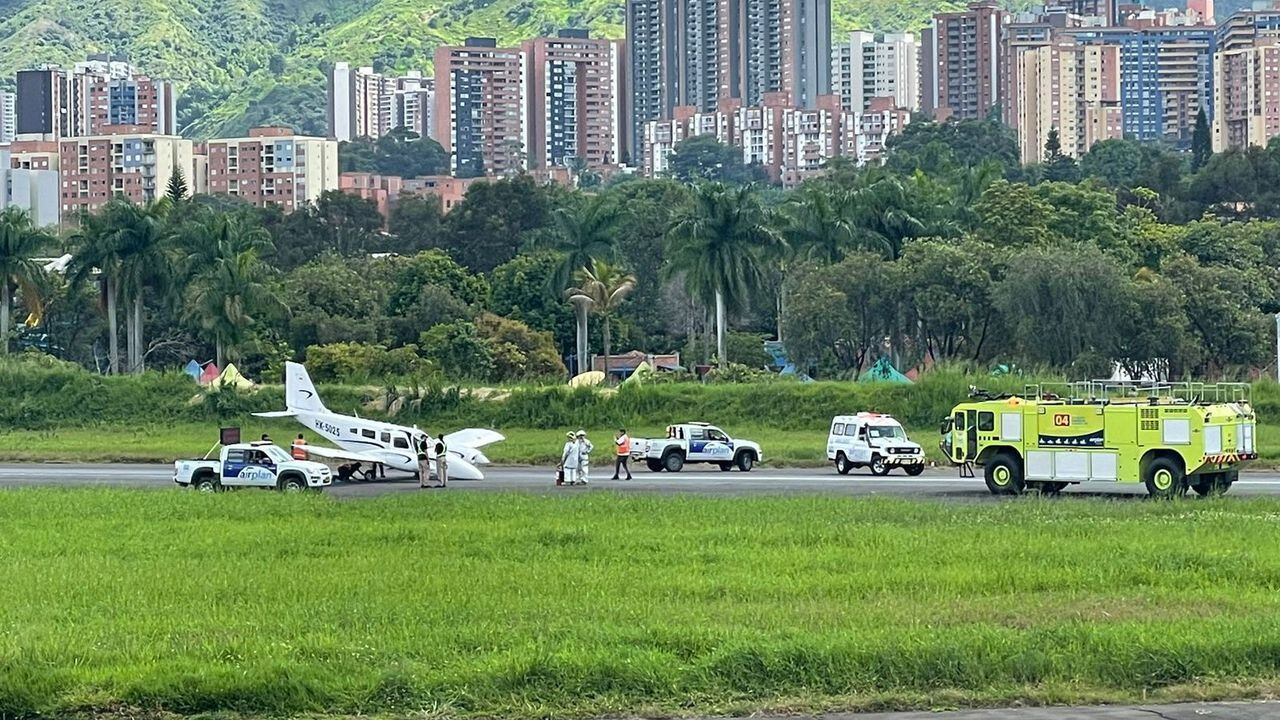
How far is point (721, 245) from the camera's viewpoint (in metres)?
85.6

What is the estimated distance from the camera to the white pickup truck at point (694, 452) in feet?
160

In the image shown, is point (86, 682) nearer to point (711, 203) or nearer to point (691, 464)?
point (691, 464)

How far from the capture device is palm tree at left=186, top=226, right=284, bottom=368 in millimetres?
86250

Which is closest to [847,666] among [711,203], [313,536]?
[313,536]

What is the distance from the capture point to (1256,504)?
111ft

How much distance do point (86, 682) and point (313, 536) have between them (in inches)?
458

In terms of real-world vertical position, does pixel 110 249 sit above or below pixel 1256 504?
above

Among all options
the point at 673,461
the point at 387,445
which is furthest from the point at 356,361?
the point at 387,445

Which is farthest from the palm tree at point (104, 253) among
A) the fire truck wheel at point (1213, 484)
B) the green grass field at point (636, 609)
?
the fire truck wheel at point (1213, 484)

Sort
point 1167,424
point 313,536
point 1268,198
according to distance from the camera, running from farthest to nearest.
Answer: point 1268,198, point 1167,424, point 313,536

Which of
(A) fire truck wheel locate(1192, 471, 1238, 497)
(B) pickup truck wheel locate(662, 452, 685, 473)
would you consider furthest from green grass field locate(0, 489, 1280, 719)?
(B) pickup truck wheel locate(662, 452, 685, 473)

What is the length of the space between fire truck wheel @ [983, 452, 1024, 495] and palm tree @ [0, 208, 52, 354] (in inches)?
2280

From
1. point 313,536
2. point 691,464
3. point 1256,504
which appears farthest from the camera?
point 691,464

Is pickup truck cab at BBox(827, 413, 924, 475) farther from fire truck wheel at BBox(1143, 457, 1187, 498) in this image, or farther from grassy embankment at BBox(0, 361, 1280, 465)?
fire truck wheel at BBox(1143, 457, 1187, 498)
